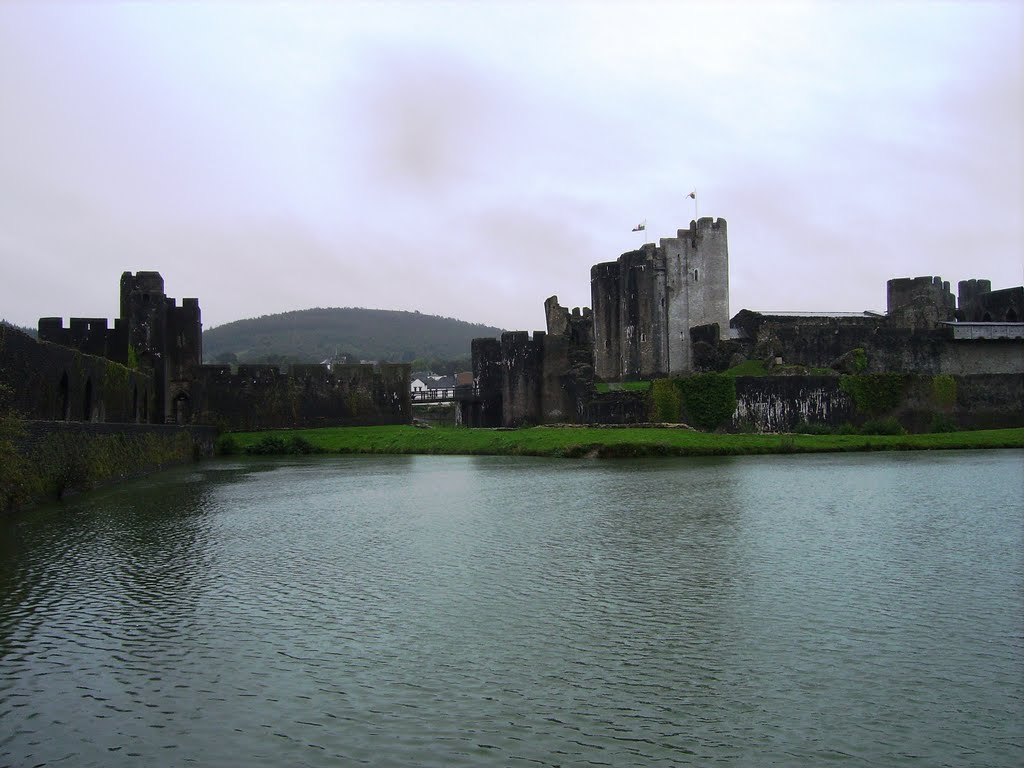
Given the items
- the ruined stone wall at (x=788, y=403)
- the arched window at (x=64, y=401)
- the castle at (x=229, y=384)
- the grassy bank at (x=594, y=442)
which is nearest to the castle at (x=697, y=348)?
the ruined stone wall at (x=788, y=403)

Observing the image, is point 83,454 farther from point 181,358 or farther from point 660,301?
point 660,301

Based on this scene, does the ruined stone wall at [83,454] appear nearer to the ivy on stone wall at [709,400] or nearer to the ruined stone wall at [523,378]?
the ivy on stone wall at [709,400]

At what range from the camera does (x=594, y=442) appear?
101 ft

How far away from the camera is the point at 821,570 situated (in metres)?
10.2

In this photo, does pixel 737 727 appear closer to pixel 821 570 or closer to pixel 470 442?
pixel 821 570

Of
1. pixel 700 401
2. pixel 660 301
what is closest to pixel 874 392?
pixel 700 401

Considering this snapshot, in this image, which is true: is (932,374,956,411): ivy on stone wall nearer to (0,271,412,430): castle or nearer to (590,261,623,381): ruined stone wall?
(590,261,623,381): ruined stone wall

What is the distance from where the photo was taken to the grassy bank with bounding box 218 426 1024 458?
3003cm

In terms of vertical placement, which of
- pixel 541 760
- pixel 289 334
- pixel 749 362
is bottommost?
pixel 541 760

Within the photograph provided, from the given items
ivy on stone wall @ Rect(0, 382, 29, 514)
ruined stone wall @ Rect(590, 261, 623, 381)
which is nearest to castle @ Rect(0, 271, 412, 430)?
ruined stone wall @ Rect(590, 261, 623, 381)

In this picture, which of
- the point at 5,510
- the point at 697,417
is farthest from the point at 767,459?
the point at 5,510

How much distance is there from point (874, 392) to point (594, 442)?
476 inches

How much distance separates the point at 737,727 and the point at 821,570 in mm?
4866

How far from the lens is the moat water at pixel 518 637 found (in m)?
5.61
